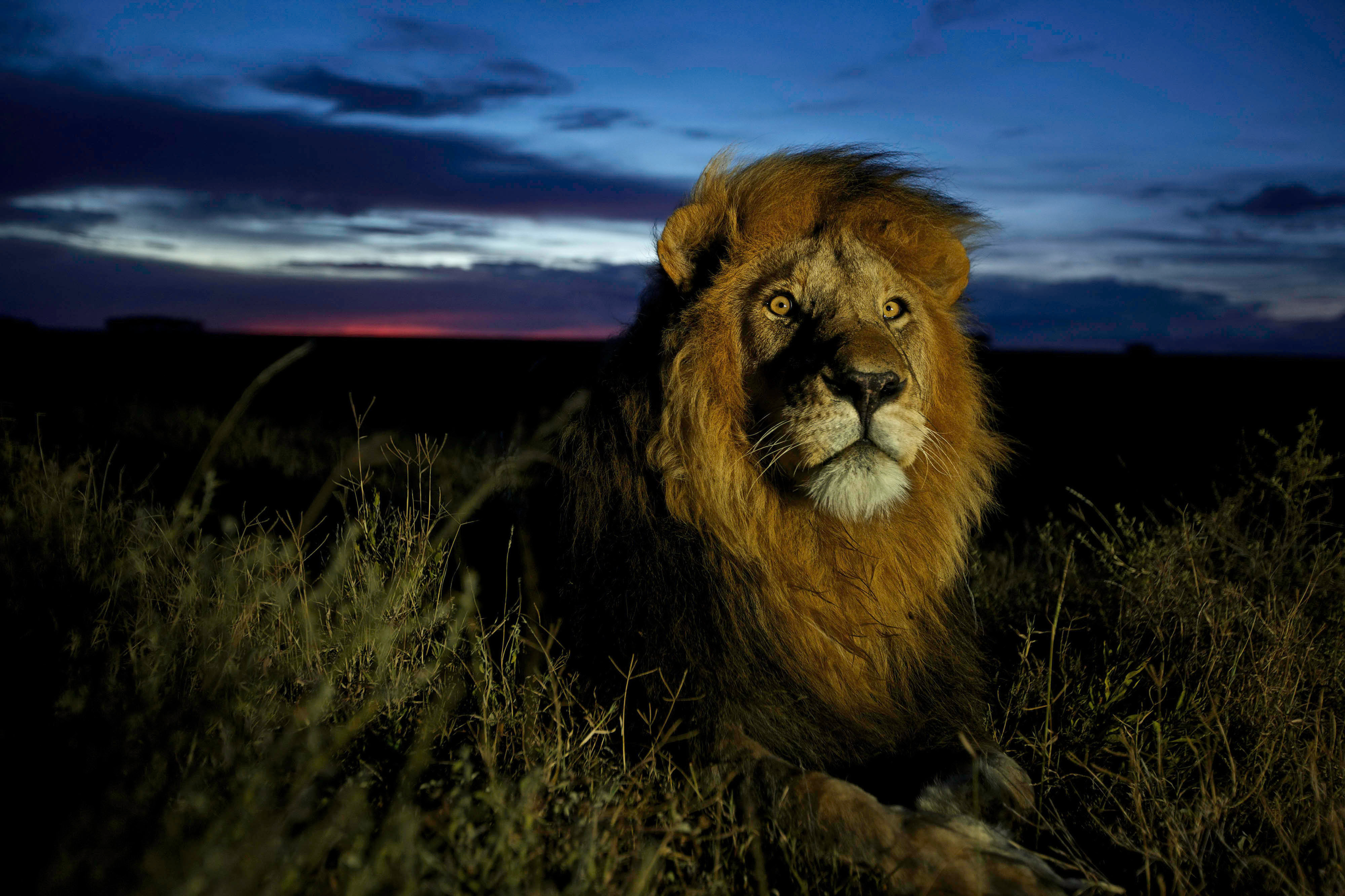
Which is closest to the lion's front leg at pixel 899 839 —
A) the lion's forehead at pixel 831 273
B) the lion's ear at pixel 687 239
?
the lion's forehead at pixel 831 273

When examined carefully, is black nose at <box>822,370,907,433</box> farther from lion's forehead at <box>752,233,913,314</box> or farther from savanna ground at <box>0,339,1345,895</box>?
savanna ground at <box>0,339,1345,895</box>

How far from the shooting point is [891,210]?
3520 millimetres

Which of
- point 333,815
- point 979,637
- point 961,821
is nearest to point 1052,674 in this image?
point 979,637

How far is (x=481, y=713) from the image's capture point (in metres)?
3.18

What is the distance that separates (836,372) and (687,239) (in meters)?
0.85

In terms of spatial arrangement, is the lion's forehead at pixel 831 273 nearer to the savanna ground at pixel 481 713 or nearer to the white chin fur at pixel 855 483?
the white chin fur at pixel 855 483

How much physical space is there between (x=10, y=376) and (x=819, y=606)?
16221mm

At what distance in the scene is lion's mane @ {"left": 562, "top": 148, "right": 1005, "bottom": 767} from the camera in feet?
10.3

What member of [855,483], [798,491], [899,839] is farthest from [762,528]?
[899,839]

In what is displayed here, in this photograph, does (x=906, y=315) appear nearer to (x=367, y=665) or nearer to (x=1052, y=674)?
(x=1052, y=674)

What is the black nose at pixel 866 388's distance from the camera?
2881 millimetres

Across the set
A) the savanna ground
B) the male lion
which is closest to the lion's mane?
the male lion

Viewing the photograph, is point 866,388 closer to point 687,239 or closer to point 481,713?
point 687,239

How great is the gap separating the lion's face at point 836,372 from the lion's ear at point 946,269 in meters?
0.21
